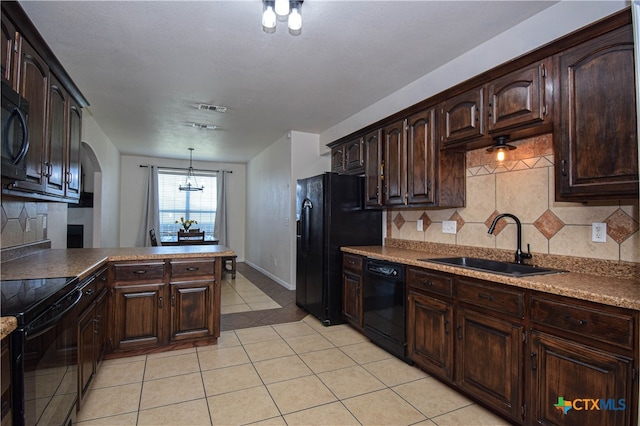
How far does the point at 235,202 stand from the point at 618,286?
26.7 ft

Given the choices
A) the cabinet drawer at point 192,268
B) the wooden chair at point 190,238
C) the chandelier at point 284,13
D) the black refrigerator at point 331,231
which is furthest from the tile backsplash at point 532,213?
the wooden chair at point 190,238

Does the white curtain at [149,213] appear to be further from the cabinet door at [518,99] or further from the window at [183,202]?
the cabinet door at [518,99]

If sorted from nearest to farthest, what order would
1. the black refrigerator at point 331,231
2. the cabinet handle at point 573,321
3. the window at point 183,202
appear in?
1. the cabinet handle at point 573,321
2. the black refrigerator at point 331,231
3. the window at point 183,202

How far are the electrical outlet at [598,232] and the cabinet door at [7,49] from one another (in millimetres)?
3435

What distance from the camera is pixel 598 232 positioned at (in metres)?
2.00

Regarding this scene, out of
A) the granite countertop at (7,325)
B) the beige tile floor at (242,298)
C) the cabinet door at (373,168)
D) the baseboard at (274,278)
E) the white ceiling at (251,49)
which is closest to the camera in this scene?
the granite countertop at (7,325)

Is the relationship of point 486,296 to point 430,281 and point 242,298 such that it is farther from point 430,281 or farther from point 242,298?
point 242,298

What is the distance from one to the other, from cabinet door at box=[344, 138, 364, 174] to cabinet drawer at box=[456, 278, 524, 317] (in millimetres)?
2010

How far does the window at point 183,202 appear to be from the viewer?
8133mm

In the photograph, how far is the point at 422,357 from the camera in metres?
2.60

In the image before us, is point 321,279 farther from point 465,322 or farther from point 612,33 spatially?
point 612,33

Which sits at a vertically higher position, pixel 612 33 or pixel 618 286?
pixel 612 33

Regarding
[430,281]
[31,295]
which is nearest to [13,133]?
[31,295]

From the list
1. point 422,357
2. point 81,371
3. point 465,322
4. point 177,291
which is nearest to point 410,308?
point 422,357
